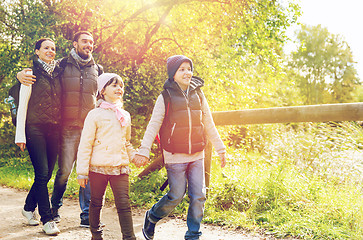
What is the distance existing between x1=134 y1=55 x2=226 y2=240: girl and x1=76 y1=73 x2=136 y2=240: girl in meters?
0.27

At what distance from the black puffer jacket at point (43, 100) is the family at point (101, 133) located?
11 mm

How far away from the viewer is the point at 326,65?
4509cm

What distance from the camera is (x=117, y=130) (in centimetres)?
328

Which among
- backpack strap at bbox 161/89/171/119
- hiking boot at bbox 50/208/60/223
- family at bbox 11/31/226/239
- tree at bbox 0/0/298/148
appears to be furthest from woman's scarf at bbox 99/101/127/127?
tree at bbox 0/0/298/148

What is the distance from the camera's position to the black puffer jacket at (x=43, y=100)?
12.9 ft

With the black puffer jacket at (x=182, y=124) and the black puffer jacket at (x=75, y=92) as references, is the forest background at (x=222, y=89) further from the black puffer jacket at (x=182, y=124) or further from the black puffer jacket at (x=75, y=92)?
the black puffer jacket at (x=75, y=92)

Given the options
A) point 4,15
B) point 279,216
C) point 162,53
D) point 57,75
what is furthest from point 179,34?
point 279,216

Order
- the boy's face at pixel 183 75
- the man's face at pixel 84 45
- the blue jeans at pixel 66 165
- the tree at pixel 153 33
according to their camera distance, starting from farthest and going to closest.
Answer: the tree at pixel 153 33, the man's face at pixel 84 45, the blue jeans at pixel 66 165, the boy's face at pixel 183 75

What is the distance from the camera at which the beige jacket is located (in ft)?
10.5

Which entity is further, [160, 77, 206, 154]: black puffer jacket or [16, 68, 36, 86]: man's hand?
[16, 68, 36, 86]: man's hand

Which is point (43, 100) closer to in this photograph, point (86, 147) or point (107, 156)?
point (86, 147)

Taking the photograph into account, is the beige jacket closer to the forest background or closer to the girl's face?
the girl's face

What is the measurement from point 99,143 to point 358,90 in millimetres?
48541

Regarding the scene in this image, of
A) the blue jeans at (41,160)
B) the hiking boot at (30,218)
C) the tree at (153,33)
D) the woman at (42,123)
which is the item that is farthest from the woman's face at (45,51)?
the tree at (153,33)
